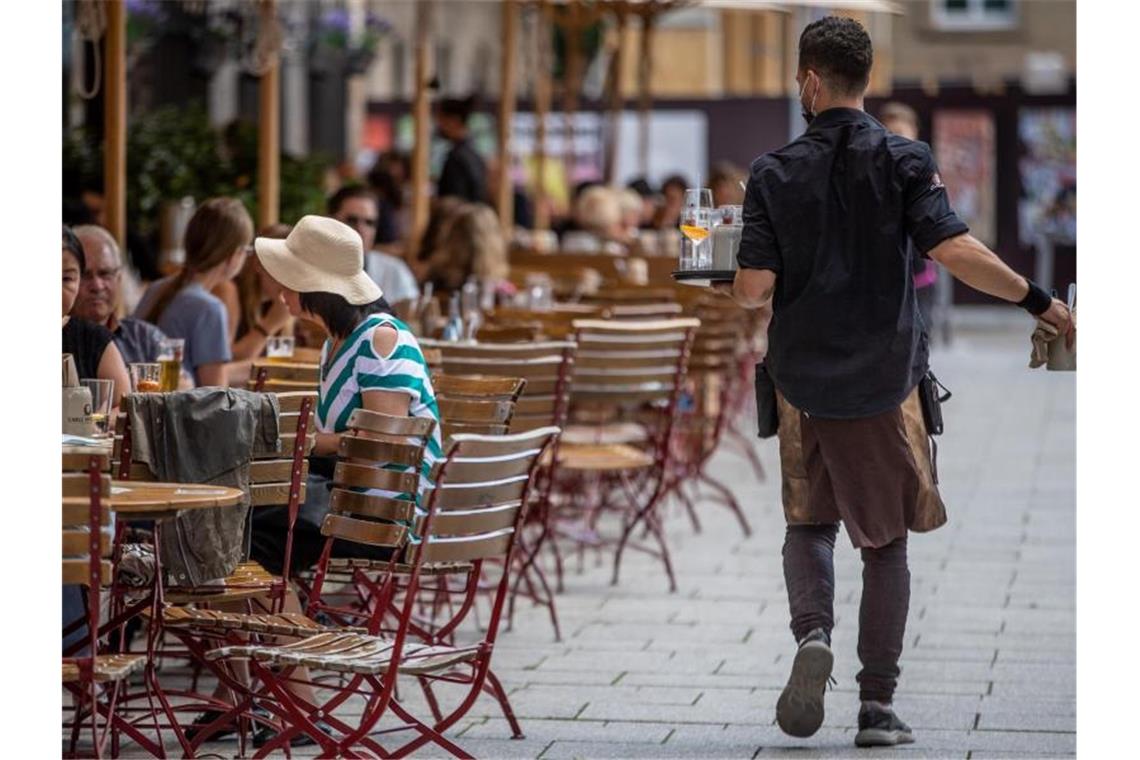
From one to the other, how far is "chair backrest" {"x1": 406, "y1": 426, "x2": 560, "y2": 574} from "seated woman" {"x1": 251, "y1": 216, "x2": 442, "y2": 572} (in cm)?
57

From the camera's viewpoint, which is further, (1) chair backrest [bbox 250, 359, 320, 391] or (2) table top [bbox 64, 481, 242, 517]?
(1) chair backrest [bbox 250, 359, 320, 391]

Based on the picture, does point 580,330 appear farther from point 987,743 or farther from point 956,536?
Answer: point 987,743

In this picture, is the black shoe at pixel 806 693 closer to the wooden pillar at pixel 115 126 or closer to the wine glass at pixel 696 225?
the wine glass at pixel 696 225

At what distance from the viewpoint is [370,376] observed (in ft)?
17.4

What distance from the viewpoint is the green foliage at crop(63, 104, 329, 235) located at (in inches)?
413

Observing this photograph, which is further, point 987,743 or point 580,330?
point 580,330

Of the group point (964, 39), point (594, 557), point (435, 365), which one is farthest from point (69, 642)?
point (964, 39)

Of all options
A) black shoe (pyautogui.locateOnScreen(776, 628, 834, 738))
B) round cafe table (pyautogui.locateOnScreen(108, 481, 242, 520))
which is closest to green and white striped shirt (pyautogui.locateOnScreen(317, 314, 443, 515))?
round cafe table (pyautogui.locateOnScreen(108, 481, 242, 520))

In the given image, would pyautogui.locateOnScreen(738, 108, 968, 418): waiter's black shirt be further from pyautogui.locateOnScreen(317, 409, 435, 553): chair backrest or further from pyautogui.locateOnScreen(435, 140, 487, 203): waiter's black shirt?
pyautogui.locateOnScreen(435, 140, 487, 203): waiter's black shirt

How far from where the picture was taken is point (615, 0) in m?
13.3

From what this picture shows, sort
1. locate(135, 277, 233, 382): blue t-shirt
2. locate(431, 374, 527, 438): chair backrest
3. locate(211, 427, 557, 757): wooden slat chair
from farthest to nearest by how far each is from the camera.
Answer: locate(135, 277, 233, 382): blue t-shirt
locate(431, 374, 527, 438): chair backrest
locate(211, 427, 557, 757): wooden slat chair

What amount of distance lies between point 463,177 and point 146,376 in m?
6.72

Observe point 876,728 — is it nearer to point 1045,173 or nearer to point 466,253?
point 466,253

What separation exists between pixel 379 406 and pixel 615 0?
839 cm
